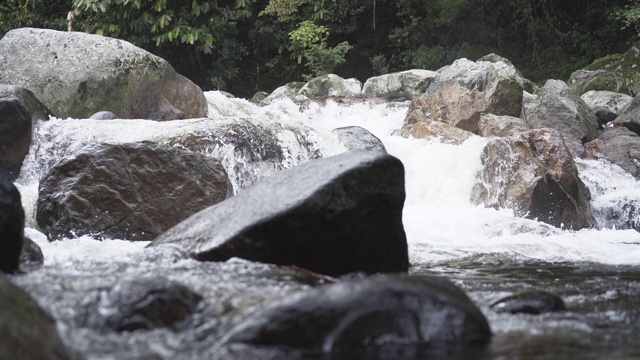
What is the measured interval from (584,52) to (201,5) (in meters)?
8.92

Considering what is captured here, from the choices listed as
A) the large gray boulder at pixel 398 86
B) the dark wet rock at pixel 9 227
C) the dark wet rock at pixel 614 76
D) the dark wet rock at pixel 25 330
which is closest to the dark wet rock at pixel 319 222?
the dark wet rock at pixel 9 227

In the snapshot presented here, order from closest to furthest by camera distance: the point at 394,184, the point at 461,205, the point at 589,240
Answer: the point at 394,184
the point at 589,240
the point at 461,205

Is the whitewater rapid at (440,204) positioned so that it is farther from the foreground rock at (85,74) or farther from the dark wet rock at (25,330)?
the dark wet rock at (25,330)

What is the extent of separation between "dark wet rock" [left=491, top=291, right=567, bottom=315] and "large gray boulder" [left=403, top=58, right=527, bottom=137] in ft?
25.8

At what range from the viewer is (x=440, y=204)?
932 centimetres

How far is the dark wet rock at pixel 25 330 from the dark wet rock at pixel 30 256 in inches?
55.2

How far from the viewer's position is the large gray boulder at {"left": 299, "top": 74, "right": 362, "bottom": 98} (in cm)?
1485

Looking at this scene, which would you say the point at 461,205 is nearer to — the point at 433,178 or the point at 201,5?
the point at 433,178

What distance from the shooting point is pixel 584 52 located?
1816cm

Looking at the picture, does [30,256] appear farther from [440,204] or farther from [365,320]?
[440,204]

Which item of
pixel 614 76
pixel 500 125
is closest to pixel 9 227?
pixel 500 125

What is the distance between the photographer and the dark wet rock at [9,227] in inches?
143

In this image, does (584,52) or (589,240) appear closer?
(589,240)

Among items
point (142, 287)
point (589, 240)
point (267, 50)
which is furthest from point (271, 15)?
point (142, 287)
